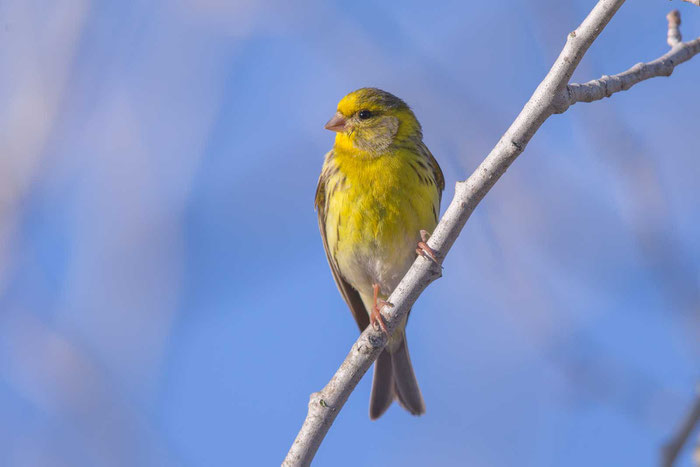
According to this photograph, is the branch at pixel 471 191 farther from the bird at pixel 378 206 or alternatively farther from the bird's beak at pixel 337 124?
the bird's beak at pixel 337 124

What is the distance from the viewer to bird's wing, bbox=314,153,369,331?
5.12m

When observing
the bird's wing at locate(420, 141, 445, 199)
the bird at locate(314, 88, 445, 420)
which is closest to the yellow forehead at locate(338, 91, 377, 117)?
the bird at locate(314, 88, 445, 420)

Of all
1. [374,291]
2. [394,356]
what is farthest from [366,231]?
[394,356]

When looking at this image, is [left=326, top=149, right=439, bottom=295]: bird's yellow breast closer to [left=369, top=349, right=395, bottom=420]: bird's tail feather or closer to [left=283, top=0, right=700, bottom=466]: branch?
[left=369, top=349, right=395, bottom=420]: bird's tail feather

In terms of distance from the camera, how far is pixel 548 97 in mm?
2846

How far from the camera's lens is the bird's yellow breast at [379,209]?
15.1 feet

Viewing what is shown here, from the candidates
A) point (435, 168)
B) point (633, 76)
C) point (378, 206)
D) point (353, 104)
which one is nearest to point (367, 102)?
point (353, 104)

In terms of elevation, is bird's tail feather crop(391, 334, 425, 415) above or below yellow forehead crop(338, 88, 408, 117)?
below

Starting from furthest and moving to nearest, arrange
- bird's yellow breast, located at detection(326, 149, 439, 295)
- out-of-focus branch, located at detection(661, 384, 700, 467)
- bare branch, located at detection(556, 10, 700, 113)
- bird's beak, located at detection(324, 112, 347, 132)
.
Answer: bird's beak, located at detection(324, 112, 347, 132)
bird's yellow breast, located at detection(326, 149, 439, 295)
bare branch, located at detection(556, 10, 700, 113)
out-of-focus branch, located at detection(661, 384, 700, 467)

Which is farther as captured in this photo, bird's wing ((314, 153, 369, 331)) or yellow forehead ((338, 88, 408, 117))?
yellow forehead ((338, 88, 408, 117))

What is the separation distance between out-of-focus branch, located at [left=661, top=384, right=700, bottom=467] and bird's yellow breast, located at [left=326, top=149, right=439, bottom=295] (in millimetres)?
2580

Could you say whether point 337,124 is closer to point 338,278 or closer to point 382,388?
point 338,278

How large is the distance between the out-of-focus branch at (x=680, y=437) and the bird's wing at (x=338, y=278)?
3125 millimetres

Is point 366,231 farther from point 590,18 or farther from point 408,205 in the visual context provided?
point 590,18
